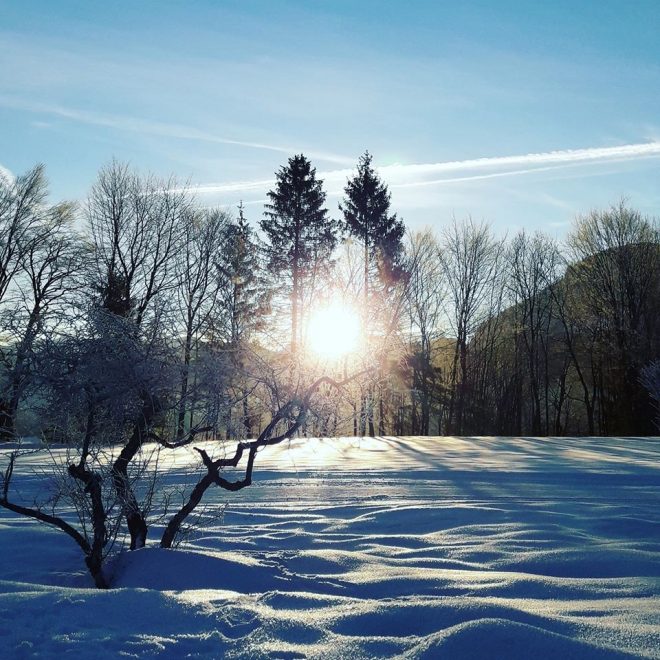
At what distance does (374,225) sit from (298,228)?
3.75 meters

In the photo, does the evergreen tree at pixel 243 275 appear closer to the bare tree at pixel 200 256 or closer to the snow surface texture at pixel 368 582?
the bare tree at pixel 200 256

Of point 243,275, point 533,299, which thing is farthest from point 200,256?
point 533,299

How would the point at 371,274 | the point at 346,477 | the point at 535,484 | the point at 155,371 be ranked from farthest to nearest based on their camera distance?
the point at 371,274
the point at 346,477
the point at 535,484
the point at 155,371

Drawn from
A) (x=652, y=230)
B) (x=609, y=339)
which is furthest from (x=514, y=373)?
(x=652, y=230)

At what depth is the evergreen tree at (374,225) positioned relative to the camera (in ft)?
92.4

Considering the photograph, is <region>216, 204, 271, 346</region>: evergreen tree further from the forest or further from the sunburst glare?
the sunburst glare

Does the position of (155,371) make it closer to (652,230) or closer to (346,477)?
(346,477)

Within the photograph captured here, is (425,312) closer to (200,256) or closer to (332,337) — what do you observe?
(200,256)

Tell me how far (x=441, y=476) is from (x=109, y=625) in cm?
721

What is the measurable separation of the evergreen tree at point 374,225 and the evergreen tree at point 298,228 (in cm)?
140

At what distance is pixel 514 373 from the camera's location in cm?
3269

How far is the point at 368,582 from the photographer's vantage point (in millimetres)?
3965

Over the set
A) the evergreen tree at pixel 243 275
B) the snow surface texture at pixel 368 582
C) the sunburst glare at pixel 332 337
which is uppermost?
the evergreen tree at pixel 243 275

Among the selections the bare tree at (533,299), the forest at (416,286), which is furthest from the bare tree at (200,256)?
the bare tree at (533,299)
